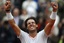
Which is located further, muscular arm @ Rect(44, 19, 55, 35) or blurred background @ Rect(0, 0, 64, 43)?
blurred background @ Rect(0, 0, 64, 43)

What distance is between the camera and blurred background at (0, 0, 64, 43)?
44.5ft

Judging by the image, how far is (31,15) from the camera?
599 inches

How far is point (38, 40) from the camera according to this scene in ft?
30.1

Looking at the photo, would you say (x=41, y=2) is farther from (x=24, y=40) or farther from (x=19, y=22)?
(x=24, y=40)

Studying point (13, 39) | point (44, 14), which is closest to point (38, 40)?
point (13, 39)

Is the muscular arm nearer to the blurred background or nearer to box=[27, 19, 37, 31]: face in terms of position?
box=[27, 19, 37, 31]: face

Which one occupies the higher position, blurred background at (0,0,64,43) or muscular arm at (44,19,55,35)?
muscular arm at (44,19,55,35)

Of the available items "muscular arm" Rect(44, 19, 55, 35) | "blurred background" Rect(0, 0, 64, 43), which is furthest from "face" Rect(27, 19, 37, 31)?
"blurred background" Rect(0, 0, 64, 43)

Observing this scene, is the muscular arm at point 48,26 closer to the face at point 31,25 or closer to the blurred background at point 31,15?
the face at point 31,25

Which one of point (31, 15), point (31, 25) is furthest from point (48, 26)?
point (31, 15)

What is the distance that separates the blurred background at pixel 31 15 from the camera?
13578mm

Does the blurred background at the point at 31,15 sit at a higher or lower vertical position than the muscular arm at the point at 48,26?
lower

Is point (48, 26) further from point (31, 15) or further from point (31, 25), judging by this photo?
point (31, 15)

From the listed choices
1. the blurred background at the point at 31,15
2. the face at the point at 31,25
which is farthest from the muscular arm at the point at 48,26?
the blurred background at the point at 31,15
